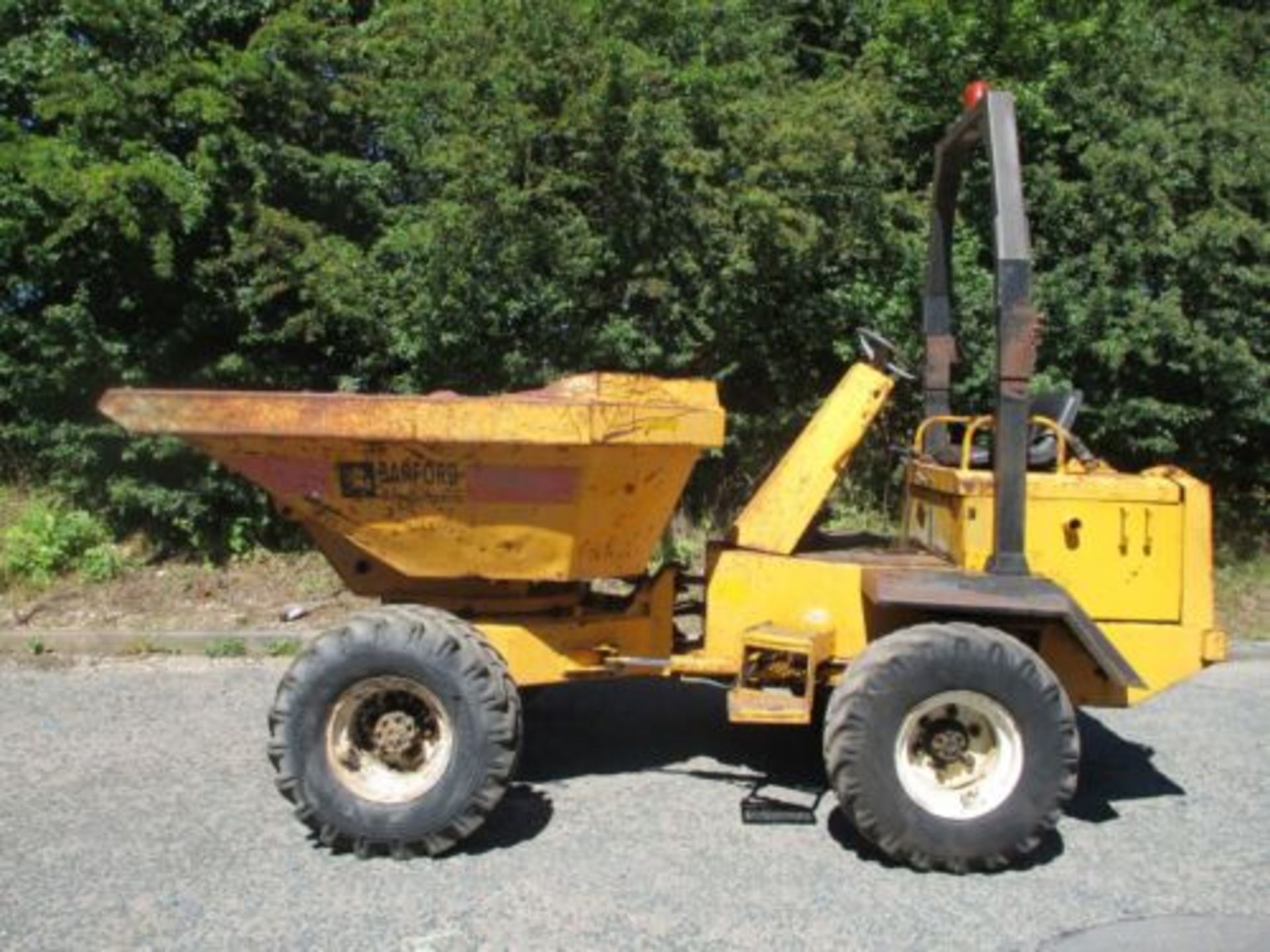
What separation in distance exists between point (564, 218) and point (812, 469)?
3642 millimetres

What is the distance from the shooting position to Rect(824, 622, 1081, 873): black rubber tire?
14.5ft

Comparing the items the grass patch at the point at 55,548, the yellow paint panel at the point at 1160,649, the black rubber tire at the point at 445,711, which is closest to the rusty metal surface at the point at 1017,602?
the yellow paint panel at the point at 1160,649

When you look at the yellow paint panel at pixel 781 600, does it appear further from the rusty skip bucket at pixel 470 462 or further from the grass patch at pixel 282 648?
the grass patch at pixel 282 648

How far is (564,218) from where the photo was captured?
8359mm

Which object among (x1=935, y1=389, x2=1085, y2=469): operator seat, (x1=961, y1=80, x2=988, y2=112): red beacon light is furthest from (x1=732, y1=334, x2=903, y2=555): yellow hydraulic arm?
(x1=961, y1=80, x2=988, y2=112): red beacon light

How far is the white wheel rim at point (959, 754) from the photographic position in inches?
177

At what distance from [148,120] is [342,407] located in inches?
203

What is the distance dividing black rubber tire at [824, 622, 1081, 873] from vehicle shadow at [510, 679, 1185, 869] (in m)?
0.19

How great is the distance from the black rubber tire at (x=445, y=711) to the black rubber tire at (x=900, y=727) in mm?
1193

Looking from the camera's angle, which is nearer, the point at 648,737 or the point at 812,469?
the point at 812,469

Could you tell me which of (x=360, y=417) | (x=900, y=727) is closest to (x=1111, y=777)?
(x=900, y=727)

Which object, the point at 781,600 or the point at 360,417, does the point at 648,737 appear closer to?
the point at 781,600

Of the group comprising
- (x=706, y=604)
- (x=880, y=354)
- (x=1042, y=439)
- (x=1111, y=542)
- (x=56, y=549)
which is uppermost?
(x=880, y=354)

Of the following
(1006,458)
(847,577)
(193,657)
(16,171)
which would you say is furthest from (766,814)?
(16,171)
